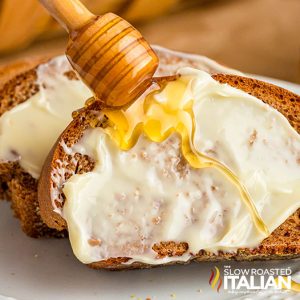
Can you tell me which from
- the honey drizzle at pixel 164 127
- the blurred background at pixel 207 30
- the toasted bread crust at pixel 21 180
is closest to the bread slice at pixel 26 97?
the toasted bread crust at pixel 21 180

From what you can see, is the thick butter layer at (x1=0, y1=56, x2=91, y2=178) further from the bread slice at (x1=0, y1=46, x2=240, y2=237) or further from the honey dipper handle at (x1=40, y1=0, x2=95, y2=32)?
the honey dipper handle at (x1=40, y1=0, x2=95, y2=32)

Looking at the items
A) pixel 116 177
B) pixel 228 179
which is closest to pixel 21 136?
pixel 116 177

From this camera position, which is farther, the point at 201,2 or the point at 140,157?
the point at 201,2

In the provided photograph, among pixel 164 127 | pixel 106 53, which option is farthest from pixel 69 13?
pixel 164 127

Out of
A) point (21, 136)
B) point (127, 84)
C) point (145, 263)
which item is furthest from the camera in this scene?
point (21, 136)

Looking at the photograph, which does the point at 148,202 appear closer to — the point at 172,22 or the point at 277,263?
the point at 277,263

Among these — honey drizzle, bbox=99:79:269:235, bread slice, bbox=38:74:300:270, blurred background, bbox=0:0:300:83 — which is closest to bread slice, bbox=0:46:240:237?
bread slice, bbox=38:74:300:270
